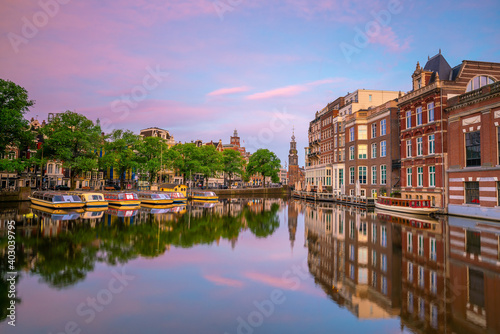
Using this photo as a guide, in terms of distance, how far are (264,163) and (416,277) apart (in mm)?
94516

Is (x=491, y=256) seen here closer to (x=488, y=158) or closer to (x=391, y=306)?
(x=391, y=306)

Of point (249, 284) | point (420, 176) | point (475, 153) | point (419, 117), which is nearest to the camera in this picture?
point (249, 284)

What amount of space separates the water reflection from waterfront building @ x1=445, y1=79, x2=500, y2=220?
10875 millimetres

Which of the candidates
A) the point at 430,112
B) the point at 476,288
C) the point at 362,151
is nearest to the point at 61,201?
the point at 476,288

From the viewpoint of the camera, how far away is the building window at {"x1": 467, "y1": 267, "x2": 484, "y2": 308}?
31.5 feet

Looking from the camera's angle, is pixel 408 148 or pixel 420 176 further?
pixel 408 148

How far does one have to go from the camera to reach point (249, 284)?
12.0 meters

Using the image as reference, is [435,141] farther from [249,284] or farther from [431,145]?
[249,284]

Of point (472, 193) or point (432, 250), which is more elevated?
point (472, 193)

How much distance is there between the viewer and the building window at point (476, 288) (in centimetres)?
961

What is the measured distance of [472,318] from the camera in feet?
27.8

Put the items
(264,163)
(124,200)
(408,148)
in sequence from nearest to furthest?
(124,200)
(408,148)
(264,163)

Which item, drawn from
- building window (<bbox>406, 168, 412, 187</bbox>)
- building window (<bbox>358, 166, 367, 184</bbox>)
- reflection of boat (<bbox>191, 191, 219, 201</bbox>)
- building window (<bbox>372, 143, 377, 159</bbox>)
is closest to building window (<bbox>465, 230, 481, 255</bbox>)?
building window (<bbox>406, 168, 412, 187</bbox>)

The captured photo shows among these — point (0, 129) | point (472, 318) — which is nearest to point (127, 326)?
point (472, 318)
